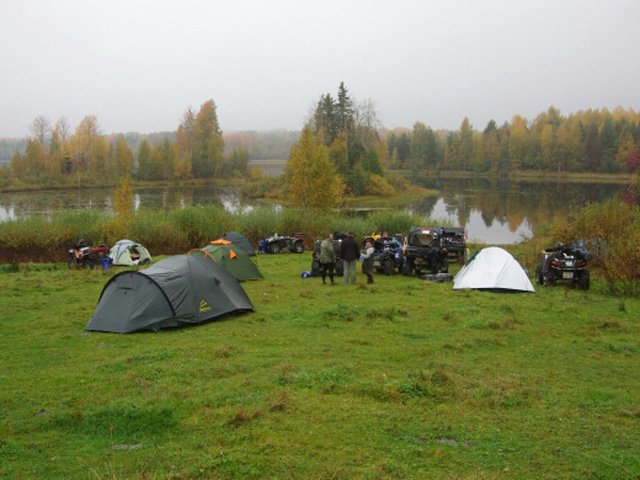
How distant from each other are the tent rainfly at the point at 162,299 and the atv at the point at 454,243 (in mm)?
13702

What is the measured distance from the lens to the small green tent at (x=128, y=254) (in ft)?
74.2

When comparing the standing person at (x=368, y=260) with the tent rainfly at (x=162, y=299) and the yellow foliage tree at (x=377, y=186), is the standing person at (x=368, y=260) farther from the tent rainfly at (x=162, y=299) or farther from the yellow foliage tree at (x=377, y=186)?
the yellow foliage tree at (x=377, y=186)

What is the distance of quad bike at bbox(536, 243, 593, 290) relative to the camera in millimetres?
15863

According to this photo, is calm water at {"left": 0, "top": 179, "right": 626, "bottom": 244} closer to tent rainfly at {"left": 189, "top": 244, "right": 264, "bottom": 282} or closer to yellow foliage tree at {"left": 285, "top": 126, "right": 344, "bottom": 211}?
yellow foliage tree at {"left": 285, "top": 126, "right": 344, "bottom": 211}

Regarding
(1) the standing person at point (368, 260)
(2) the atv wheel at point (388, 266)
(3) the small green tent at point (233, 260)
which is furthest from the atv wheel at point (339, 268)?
(3) the small green tent at point (233, 260)

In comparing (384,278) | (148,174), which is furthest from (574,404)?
(148,174)

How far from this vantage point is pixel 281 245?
26984 mm

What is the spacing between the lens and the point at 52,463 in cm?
502

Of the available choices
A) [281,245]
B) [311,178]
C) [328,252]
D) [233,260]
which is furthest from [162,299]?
A: [311,178]

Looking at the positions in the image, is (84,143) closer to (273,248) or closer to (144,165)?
(144,165)

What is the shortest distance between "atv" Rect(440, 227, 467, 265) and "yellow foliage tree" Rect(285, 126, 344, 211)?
1626cm

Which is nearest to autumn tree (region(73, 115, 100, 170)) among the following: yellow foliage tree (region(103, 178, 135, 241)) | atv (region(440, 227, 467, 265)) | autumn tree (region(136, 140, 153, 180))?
autumn tree (region(136, 140, 153, 180))

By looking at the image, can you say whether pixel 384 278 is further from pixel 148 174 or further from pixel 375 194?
pixel 148 174

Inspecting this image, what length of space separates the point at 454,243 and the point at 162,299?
1590cm
